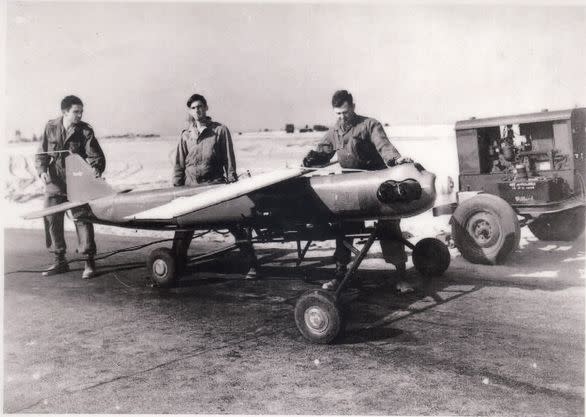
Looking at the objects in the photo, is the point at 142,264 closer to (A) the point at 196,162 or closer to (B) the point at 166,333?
(A) the point at 196,162

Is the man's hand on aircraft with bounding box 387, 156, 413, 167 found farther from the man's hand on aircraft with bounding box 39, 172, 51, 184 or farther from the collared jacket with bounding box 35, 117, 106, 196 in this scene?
the man's hand on aircraft with bounding box 39, 172, 51, 184

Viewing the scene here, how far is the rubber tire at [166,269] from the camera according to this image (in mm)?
6633

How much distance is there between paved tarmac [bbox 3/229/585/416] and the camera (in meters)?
3.39

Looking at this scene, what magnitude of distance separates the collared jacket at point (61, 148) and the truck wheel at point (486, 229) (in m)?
5.31

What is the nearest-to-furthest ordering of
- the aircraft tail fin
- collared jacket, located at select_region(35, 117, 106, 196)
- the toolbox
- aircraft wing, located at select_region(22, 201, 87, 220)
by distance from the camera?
aircraft wing, located at select_region(22, 201, 87, 220) < the aircraft tail fin < collared jacket, located at select_region(35, 117, 106, 196) < the toolbox

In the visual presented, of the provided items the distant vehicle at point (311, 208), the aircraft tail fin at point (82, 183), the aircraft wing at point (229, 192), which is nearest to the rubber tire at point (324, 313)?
the distant vehicle at point (311, 208)

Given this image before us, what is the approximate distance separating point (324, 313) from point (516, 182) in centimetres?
497

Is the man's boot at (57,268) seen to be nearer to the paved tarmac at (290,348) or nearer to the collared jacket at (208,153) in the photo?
the paved tarmac at (290,348)

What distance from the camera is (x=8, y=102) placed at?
554 cm

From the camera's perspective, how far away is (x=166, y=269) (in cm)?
664

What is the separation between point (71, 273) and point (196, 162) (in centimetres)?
270

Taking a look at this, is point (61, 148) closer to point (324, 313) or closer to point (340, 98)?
point (340, 98)

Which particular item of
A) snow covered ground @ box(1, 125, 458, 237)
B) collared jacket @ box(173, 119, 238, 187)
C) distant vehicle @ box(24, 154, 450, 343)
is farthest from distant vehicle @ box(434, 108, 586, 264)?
collared jacket @ box(173, 119, 238, 187)

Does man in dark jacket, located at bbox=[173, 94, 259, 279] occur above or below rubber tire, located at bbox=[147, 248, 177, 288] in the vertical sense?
above
